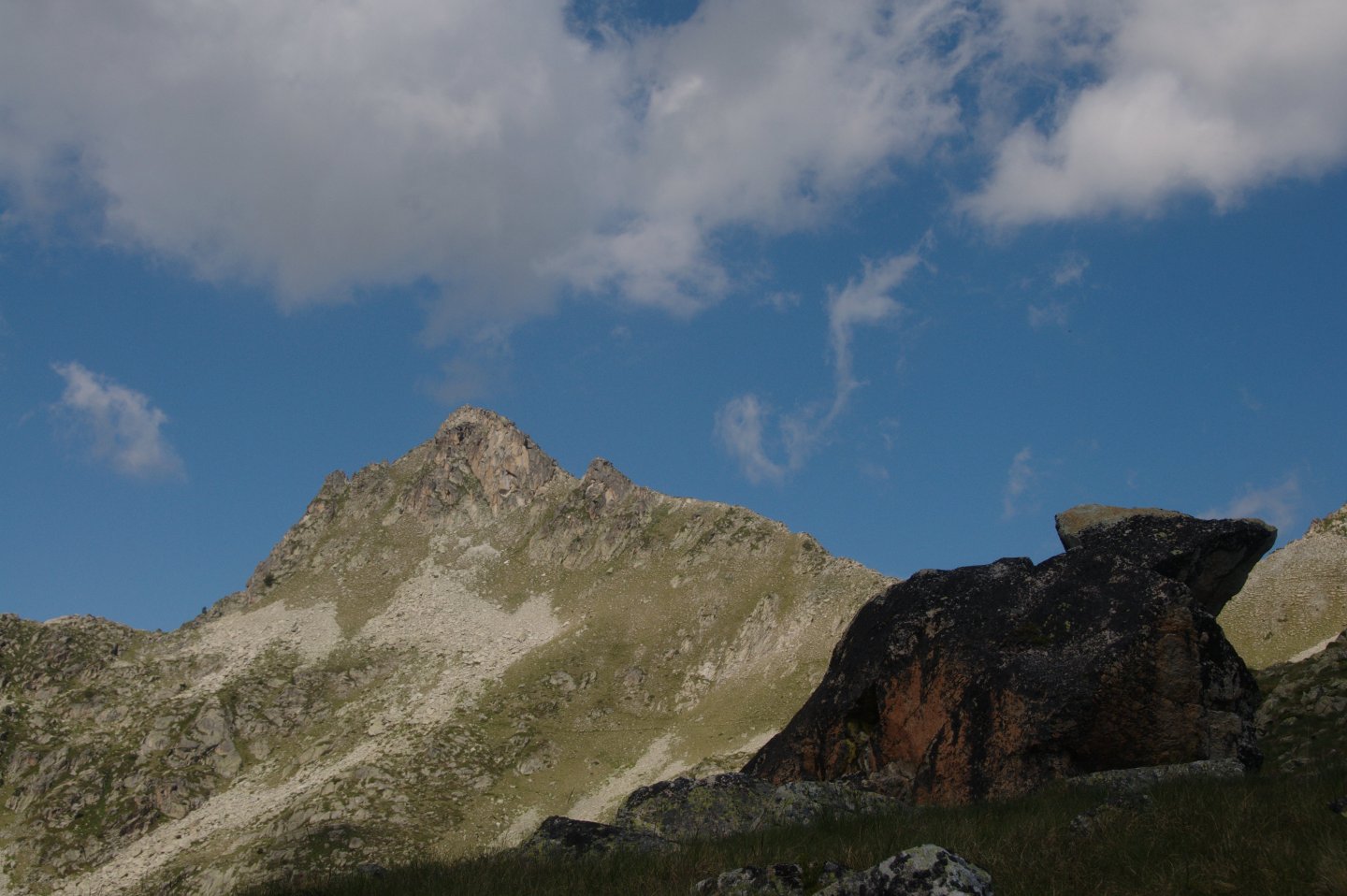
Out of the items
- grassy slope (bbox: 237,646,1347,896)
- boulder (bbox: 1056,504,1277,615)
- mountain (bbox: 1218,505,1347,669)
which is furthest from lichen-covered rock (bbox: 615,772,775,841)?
mountain (bbox: 1218,505,1347,669)

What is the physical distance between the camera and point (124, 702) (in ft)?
400

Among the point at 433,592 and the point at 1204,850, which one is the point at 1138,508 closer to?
the point at 1204,850

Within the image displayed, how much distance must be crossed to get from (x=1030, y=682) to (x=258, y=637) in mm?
137268

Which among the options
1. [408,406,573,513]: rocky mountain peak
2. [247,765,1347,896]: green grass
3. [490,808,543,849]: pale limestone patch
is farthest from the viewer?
[408,406,573,513]: rocky mountain peak

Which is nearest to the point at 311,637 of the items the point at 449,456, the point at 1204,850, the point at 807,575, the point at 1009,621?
the point at 449,456

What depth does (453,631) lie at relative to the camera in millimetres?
132875

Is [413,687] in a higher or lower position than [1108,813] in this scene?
higher

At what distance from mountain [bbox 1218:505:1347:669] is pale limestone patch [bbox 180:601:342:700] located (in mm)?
110880

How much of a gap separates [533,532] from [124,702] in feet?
219

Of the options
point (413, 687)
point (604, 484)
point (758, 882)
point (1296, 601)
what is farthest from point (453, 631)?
point (758, 882)

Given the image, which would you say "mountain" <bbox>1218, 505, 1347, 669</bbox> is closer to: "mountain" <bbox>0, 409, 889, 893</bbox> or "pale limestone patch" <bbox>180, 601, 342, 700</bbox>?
"mountain" <bbox>0, 409, 889, 893</bbox>

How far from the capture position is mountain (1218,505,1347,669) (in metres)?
65.9

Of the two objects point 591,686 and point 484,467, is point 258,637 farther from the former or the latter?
point 484,467

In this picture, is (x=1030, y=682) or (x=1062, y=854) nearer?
(x=1062, y=854)
